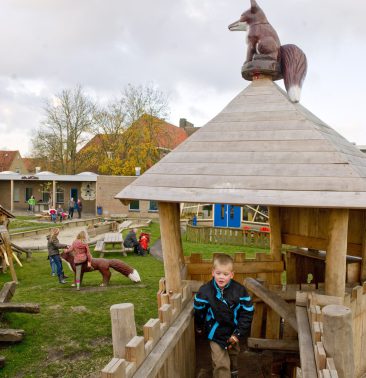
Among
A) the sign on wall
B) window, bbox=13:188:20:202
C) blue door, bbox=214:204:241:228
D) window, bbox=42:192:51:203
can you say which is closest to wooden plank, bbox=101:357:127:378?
blue door, bbox=214:204:241:228

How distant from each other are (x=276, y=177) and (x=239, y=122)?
1069 mm

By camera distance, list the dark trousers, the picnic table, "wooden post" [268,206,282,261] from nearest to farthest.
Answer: "wooden post" [268,206,282,261], the dark trousers, the picnic table

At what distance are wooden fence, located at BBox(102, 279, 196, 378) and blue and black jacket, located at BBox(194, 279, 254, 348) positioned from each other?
0.29 meters

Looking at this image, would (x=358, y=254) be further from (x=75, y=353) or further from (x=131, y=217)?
(x=131, y=217)

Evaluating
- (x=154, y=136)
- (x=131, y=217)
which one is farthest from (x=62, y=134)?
A: (x=131, y=217)

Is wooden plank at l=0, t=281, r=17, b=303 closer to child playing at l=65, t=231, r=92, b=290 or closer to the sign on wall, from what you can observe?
child playing at l=65, t=231, r=92, b=290

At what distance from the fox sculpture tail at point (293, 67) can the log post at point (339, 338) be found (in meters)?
2.99

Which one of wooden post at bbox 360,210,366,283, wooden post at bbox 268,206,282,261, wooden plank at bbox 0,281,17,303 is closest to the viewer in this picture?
wooden post at bbox 360,210,366,283

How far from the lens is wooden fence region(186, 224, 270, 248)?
742 inches

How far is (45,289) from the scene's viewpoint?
10203 mm

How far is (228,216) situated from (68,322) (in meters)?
15.9

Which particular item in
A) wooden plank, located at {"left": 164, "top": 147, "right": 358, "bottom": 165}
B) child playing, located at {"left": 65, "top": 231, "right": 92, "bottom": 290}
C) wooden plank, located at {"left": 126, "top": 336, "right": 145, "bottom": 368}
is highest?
wooden plank, located at {"left": 164, "top": 147, "right": 358, "bottom": 165}

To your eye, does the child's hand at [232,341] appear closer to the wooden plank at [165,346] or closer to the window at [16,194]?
the wooden plank at [165,346]

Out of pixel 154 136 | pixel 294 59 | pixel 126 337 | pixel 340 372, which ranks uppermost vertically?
pixel 154 136
